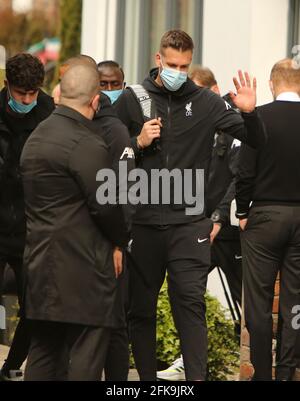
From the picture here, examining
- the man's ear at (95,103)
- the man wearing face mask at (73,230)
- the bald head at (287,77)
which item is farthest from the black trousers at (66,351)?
the bald head at (287,77)

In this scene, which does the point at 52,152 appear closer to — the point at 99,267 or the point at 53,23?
the point at 99,267

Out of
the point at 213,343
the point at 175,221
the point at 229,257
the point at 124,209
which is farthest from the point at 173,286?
the point at 229,257

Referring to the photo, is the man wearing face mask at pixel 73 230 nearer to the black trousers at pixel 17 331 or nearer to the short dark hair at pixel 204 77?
the black trousers at pixel 17 331

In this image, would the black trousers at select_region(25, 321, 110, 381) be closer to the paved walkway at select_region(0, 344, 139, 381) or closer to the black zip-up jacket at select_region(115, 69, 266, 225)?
the black zip-up jacket at select_region(115, 69, 266, 225)

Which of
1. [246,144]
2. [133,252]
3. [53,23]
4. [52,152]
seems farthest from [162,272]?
[53,23]

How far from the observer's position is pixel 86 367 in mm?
6547

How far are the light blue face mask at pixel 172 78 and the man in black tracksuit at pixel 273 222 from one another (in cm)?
61

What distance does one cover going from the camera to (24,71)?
A: 755 centimetres

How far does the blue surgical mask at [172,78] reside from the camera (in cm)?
769

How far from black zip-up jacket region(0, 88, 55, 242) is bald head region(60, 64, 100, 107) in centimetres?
123

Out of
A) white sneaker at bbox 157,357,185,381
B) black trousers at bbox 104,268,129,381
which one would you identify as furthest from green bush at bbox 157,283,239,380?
black trousers at bbox 104,268,129,381

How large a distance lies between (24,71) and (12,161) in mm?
621

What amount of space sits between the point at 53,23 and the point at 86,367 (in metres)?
54.2

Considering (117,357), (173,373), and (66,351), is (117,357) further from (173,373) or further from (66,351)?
(173,373)
